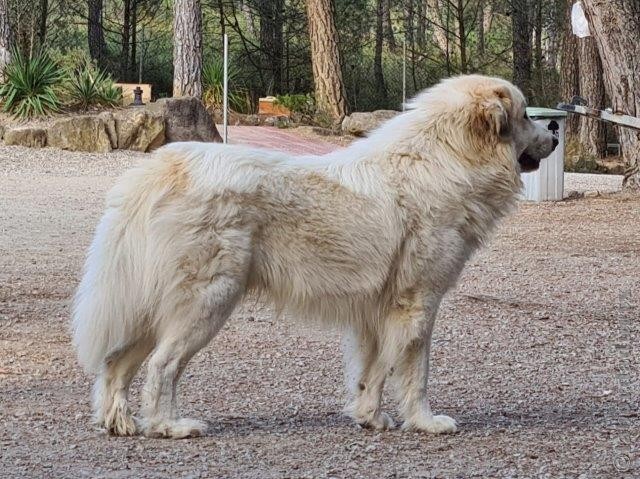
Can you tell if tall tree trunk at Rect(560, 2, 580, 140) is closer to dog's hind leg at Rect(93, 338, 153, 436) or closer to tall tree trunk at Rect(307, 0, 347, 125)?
tall tree trunk at Rect(307, 0, 347, 125)

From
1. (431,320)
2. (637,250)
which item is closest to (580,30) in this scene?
(637,250)

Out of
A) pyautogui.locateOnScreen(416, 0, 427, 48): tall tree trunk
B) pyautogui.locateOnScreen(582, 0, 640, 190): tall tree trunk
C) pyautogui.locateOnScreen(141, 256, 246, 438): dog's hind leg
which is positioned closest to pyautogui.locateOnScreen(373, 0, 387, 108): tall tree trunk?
pyautogui.locateOnScreen(416, 0, 427, 48): tall tree trunk

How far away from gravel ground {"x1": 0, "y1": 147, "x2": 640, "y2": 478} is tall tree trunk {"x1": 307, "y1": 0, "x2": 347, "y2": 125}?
1721 centimetres

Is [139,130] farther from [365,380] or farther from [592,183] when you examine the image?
[365,380]

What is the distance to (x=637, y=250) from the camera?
12602 mm

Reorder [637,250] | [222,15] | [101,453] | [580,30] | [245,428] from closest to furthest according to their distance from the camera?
1. [101,453]
2. [245,428]
3. [637,250]
4. [580,30]
5. [222,15]

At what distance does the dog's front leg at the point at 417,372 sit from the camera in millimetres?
5586

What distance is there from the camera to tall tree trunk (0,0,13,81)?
80.0 ft

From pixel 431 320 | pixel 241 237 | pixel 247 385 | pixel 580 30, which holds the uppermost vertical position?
pixel 580 30

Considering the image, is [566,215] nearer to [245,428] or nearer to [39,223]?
[39,223]

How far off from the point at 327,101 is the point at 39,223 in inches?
634

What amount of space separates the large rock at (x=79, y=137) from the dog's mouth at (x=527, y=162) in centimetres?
1660

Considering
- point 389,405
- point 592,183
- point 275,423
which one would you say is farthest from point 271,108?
point 275,423

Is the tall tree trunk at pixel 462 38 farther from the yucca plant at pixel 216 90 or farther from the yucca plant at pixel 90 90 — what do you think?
the yucca plant at pixel 90 90
